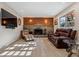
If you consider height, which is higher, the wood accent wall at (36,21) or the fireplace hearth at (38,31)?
the wood accent wall at (36,21)

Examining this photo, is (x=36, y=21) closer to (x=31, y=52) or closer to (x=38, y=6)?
(x=38, y=6)

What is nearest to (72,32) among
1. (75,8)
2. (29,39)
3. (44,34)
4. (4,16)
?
(75,8)

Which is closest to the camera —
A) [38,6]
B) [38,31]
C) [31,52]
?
[31,52]

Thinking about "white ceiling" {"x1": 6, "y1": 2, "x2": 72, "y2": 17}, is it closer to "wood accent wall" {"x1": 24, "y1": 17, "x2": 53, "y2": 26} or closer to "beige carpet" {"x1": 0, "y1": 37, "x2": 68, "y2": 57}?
"beige carpet" {"x1": 0, "y1": 37, "x2": 68, "y2": 57}

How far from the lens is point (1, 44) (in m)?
5.32

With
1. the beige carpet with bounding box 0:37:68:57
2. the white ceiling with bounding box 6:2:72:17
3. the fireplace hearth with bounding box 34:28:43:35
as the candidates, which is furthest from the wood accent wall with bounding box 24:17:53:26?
the beige carpet with bounding box 0:37:68:57

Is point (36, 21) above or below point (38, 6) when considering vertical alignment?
below

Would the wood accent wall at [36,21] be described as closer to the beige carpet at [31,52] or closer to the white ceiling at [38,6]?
the white ceiling at [38,6]

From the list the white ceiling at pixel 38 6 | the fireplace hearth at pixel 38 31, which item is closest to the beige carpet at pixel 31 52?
the white ceiling at pixel 38 6

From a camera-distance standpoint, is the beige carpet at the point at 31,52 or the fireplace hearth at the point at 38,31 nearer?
the beige carpet at the point at 31,52

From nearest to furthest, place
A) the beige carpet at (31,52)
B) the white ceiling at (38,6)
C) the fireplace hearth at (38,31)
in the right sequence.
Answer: the beige carpet at (31,52)
the white ceiling at (38,6)
the fireplace hearth at (38,31)

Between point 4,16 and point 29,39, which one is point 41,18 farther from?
point 4,16

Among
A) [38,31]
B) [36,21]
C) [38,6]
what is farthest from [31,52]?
[36,21]

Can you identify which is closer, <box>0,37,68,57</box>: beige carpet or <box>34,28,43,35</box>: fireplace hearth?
<box>0,37,68,57</box>: beige carpet
